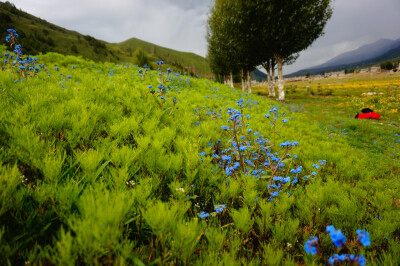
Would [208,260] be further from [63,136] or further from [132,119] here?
[132,119]

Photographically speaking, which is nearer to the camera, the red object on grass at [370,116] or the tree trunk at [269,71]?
the red object on grass at [370,116]

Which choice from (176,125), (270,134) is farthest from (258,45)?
(176,125)

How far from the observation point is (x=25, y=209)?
1.26 m

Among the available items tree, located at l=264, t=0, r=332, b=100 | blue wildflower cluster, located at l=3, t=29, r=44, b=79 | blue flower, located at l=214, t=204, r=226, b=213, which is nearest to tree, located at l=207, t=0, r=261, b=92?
tree, located at l=264, t=0, r=332, b=100

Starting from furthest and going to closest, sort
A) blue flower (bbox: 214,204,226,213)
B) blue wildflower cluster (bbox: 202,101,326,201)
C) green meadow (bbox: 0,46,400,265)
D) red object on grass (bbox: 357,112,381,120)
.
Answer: red object on grass (bbox: 357,112,381,120) → blue wildflower cluster (bbox: 202,101,326,201) → blue flower (bbox: 214,204,226,213) → green meadow (bbox: 0,46,400,265)

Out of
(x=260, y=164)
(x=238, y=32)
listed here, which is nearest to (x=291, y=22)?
(x=238, y=32)

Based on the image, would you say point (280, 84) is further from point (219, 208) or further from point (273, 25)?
point (219, 208)

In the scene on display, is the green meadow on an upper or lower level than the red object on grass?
upper

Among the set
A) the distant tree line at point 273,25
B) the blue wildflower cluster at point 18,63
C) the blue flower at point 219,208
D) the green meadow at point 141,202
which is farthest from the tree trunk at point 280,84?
the blue flower at point 219,208

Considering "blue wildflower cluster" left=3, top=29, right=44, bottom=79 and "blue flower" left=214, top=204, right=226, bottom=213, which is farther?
"blue wildflower cluster" left=3, top=29, right=44, bottom=79

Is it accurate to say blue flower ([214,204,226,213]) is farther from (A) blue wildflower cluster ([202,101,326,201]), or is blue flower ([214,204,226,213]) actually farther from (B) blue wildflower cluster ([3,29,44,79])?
(B) blue wildflower cluster ([3,29,44,79])

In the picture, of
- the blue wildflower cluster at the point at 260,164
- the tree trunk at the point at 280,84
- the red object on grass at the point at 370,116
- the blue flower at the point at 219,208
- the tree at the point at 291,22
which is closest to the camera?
the blue flower at the point at 219,208

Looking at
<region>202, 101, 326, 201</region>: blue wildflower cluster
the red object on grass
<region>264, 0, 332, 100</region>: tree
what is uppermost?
<region>264, 0, 332, 100</region>: tree

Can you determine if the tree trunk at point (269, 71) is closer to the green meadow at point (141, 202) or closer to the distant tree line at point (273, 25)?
the distant tree line at point (273, 25)
